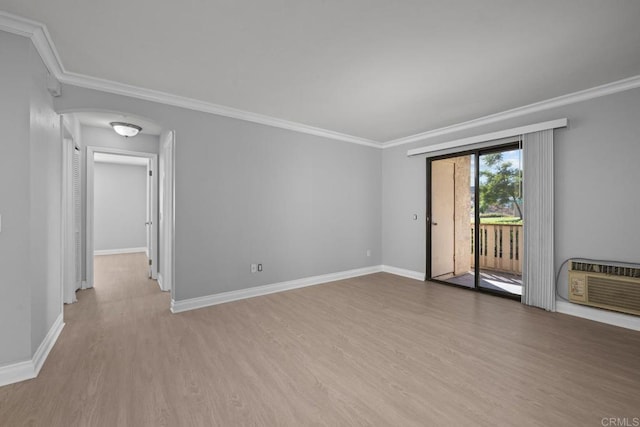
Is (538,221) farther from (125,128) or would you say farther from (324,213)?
(125,128)

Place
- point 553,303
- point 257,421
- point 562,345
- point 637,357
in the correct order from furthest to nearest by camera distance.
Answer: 1. point 553,303
2. point 562,345
3. point 637,357
4. point 257,421

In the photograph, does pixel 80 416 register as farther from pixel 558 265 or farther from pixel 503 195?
pixel 503 195

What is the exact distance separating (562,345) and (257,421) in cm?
285

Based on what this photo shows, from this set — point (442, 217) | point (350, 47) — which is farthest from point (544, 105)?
point (350, 47)

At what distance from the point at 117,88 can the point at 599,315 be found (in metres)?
6.07

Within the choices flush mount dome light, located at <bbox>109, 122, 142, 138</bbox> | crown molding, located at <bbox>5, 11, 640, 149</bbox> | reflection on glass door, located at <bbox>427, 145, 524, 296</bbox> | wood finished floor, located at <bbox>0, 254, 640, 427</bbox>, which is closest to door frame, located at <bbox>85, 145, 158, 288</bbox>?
flush mount dome light, located at <bbox>109, 122, 142, 138</bbox>

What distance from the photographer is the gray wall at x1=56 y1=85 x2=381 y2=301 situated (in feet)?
11.6

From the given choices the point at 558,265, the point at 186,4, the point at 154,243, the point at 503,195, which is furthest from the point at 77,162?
the point at 558,265

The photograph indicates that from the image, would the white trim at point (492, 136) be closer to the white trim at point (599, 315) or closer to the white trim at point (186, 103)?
the white trim at point (186, 103)

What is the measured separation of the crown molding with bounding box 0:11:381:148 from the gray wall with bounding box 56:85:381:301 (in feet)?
0.25

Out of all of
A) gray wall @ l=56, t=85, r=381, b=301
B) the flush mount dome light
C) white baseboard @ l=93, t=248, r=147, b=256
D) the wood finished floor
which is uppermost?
the flush mount dome light

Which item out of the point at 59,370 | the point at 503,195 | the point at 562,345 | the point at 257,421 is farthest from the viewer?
the point at 503,195

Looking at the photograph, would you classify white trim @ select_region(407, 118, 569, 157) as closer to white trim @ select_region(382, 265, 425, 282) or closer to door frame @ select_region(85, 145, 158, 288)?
white trim @ select_region(382, 265, 425, 282)

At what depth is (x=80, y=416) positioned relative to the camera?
1723mm
